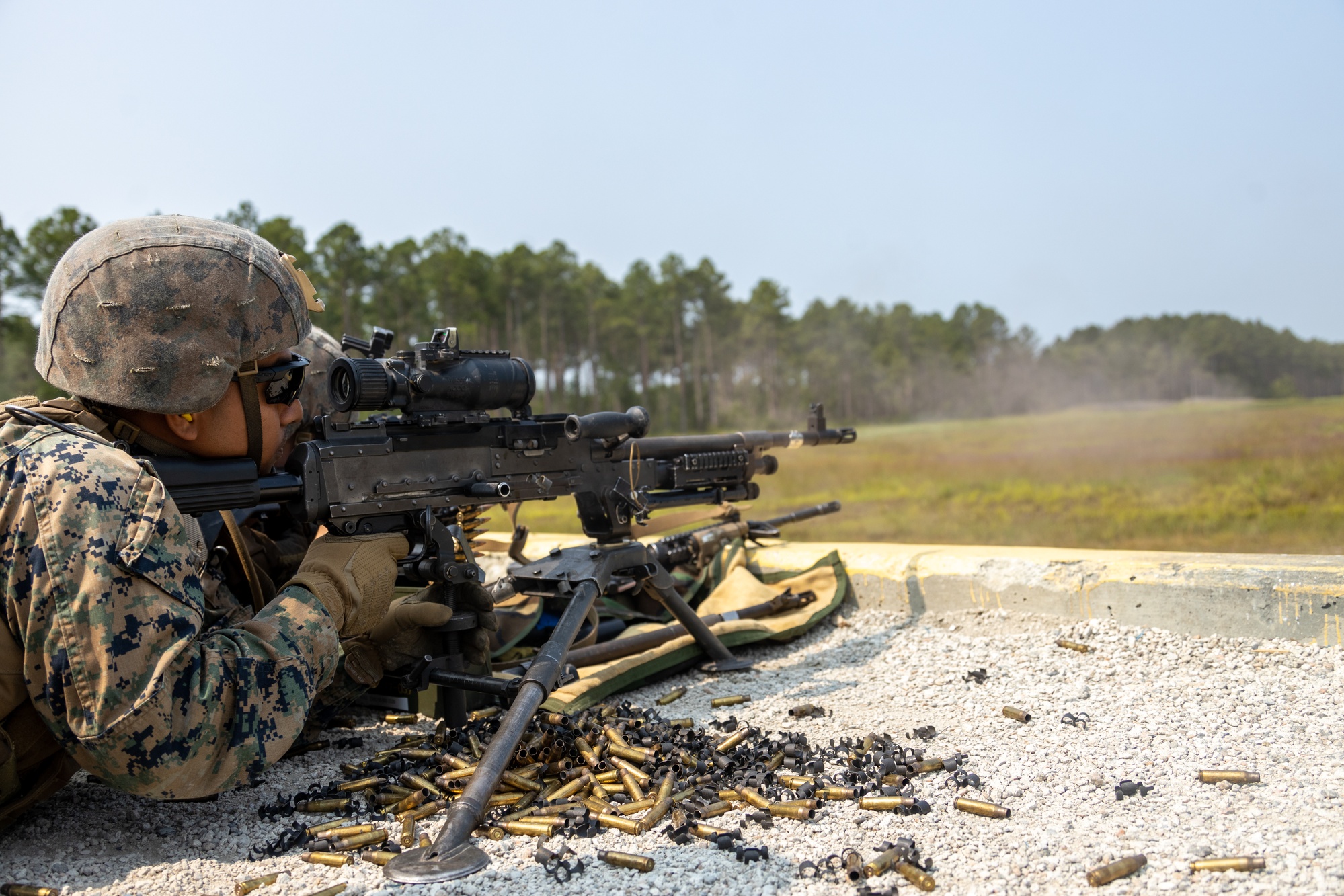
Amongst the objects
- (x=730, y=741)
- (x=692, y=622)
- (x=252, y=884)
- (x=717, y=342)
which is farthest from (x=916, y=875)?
(x=717, y=342)

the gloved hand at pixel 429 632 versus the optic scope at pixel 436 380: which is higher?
the optic scope at pixel 436 380

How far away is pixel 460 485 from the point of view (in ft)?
14.1

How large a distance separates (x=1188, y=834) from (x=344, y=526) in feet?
11.7

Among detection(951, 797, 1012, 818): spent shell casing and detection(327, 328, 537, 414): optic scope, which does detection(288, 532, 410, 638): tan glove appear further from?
detection(951, 797, 1012, 818): spent shell casing

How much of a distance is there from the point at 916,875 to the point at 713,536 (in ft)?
13.8

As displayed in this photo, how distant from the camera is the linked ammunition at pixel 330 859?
291 cm

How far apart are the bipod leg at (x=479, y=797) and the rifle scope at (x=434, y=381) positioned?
1.21m

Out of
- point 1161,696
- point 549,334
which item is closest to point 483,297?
point 549,334

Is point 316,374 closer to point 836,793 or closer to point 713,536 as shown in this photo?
point 713,536

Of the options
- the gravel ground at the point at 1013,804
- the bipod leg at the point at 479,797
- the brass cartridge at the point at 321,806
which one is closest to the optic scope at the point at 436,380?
the bipod leg at the point at 479,797

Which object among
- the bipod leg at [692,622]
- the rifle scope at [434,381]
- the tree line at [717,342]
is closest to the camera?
the rifle scope at [434,381]

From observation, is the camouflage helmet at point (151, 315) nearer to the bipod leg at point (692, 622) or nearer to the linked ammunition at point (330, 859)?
the linked ammunition at point (330, 859)

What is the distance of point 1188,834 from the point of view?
286cm

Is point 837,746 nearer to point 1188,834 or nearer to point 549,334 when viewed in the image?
point 1188,834
